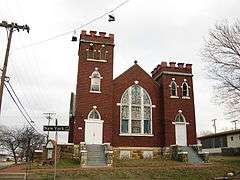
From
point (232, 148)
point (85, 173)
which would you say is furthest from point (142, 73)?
point (232, 148)

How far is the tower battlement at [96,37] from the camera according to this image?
104ft

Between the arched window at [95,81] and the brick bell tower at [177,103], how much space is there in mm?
6928

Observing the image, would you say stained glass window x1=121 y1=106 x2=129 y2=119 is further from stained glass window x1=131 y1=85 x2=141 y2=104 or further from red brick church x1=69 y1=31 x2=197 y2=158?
stained glass window x1=131 y1=85 x2=141 y2=104

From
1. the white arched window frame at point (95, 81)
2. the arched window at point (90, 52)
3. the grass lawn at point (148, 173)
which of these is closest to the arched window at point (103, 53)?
the arched window at point (90, 52)

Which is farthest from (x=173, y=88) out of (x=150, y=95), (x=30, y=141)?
(x=30, y=141)

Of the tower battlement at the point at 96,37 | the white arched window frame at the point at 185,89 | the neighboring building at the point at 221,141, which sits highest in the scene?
the tower battlement at the point at 96,37

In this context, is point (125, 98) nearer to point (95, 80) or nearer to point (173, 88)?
point (95, 80)

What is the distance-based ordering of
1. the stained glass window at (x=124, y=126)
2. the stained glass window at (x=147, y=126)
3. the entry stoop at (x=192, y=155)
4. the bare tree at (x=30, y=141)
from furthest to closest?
the bare tree at (x=30, y=141) < the stained glass window at (x=147, y=126) < the stained glass window at (x=124, y=126) < the entry stoop at (x=192, y=155)

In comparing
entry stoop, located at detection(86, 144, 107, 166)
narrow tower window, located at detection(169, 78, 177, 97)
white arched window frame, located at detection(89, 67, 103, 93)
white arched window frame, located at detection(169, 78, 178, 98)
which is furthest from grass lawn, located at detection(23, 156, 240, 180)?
narrow tower window, located at detection(169, 78, 177, 97)

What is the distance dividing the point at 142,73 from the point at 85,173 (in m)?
14.9

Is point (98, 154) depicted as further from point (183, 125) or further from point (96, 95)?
point (183, 125)

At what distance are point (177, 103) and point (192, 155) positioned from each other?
18.5ft

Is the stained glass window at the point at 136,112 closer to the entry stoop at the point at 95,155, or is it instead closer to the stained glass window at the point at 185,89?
the entry stoop at the point at 95,155

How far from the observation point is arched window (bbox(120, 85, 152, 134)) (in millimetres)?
31766
